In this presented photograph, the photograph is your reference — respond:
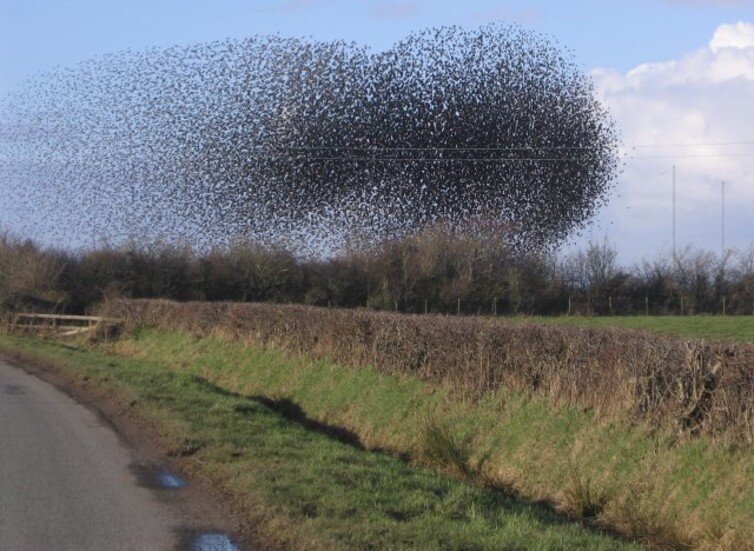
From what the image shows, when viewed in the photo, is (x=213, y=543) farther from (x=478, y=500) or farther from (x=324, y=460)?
(x=324, y=460)

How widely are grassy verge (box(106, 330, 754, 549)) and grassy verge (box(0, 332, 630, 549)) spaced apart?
0.07 metres

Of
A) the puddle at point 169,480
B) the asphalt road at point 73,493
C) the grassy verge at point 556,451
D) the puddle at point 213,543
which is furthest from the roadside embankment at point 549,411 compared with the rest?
the asphalt road at point 73,493

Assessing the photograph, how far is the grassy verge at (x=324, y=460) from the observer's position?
8.62 meters

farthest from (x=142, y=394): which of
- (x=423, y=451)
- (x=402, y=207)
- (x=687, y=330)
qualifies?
(x=402, y=207)

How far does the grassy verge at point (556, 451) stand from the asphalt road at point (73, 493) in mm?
5098

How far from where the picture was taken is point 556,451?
1340 centimetres

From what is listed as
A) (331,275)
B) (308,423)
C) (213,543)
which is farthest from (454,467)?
(331,275)

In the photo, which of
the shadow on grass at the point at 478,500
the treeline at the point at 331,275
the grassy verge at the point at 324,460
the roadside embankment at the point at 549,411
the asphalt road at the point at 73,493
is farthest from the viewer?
the treeline at the point at 331,275

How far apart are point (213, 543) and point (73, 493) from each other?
260 centimetres

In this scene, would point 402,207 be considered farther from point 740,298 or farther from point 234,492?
point 234,492

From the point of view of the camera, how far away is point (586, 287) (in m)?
59.6

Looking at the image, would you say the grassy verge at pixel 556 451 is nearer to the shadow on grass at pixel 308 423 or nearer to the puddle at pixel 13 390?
the shadow on grass at pixel 308 423

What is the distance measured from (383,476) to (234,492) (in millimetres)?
1869

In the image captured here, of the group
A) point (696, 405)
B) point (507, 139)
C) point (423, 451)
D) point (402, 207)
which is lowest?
point (423, 451)
